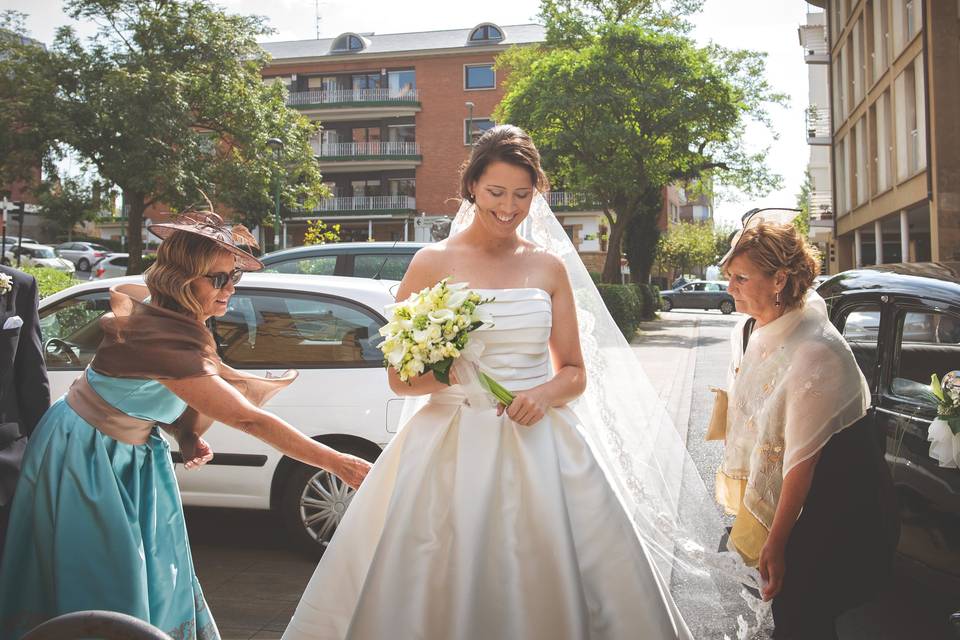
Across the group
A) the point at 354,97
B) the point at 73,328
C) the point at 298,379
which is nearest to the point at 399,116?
the point at 354,97

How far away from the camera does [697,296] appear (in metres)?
48.1

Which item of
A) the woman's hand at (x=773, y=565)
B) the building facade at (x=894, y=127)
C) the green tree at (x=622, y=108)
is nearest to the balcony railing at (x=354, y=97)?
the green tree at (x=622, y=108)

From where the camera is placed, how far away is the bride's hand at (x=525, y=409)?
2.68 metres

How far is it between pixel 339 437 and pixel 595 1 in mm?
30657

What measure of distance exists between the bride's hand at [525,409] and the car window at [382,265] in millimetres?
6007

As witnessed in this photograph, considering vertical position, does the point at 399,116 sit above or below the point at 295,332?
above

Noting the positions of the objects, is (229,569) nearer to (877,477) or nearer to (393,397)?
(393,397)

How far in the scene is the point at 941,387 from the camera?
127 inches

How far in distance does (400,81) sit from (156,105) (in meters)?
25.6

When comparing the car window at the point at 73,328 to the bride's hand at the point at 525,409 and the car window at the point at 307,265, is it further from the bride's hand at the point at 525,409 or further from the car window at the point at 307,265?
the bride's hand at the point at 525,409

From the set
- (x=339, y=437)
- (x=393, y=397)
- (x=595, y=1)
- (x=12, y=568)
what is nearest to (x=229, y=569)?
(x=339, y=437)

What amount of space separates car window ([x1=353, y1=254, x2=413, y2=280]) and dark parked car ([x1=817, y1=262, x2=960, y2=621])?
4.90 meters

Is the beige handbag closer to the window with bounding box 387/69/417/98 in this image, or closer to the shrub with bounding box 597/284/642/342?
the shrub with bounding box 597/284/642/342

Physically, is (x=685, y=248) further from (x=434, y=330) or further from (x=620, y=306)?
(x=434, y=330)
